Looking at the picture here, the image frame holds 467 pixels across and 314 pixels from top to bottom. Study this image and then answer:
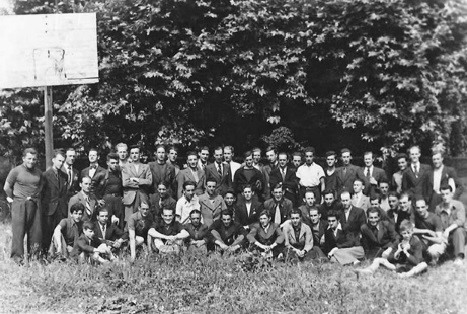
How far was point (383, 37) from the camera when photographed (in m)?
9.53

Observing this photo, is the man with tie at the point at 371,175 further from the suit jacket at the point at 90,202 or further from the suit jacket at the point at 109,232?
the suit jacket at the point at 90,202

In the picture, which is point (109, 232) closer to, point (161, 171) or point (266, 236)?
point (161, 171)

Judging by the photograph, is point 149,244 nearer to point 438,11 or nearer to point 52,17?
point 52,17

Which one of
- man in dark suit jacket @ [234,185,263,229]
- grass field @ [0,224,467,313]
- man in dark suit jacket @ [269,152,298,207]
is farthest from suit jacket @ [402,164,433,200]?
man in dark suit jacket @ [234,185,263,229]

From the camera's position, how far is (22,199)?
24.1ft

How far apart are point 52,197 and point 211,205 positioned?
2.42 meters

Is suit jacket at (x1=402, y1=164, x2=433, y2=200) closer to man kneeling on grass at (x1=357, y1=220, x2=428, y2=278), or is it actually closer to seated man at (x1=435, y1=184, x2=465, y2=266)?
seated man at (x1=435, y1=184, x2=465, y2=266)

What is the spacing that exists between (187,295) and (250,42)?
19.0 ft

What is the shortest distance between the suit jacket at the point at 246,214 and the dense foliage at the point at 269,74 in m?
2.66

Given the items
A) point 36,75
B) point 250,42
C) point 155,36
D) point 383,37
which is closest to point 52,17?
point 36,75

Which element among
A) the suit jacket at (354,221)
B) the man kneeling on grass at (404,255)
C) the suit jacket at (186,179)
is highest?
the suit jacket at (186,179)

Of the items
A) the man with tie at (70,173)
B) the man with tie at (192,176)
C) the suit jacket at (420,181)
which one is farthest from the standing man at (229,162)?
the suit jacket at (420,181)

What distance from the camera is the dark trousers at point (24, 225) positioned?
7324 millimetres

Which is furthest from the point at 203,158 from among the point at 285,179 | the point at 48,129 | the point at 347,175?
the point at 48,129
